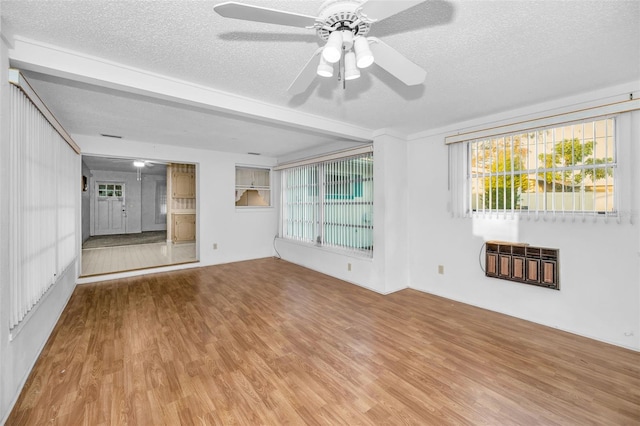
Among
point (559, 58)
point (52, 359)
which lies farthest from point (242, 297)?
point (559, 58)

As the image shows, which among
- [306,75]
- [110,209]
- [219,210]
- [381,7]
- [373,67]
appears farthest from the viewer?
[110,209]

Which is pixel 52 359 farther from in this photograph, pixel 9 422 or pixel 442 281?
pixel 442 281

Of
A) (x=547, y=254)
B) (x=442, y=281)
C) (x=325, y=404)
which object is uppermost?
(x=547, y=254)

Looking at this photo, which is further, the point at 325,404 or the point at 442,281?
the point at 442,281

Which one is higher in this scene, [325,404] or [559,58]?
[559,58]

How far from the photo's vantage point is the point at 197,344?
2461 millimetres

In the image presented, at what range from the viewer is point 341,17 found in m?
1.27

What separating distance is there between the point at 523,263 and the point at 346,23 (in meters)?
3.11

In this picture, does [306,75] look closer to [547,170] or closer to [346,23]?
[346,23]

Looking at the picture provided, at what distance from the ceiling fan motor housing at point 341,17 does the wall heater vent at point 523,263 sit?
9.66 ft

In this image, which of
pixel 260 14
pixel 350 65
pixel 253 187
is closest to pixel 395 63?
pixel 350 65

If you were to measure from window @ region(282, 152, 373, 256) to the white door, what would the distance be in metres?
7.44

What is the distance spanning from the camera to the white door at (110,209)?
9586 millimetres

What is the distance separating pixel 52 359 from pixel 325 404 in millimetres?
2312
